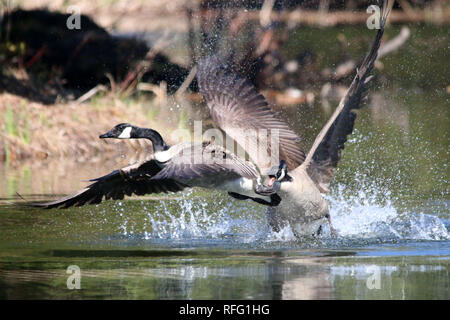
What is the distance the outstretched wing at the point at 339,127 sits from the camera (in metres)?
8.63

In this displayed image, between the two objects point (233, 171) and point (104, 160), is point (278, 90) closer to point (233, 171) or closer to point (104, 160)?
point (104, 160)

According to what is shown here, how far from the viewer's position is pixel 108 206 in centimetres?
1031

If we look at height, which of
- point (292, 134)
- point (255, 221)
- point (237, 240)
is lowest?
point (237, 240)

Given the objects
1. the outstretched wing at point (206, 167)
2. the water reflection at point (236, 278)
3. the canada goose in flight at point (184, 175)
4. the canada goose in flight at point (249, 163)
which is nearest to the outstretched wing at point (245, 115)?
the canada goose in flight at point (249, 163)

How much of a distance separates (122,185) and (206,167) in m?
1.79

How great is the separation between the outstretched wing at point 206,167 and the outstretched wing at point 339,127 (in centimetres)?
125

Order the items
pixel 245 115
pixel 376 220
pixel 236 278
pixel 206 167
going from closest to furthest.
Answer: pixel 236 278
pixel 206 167
pixel 376 220
pixel 245 115

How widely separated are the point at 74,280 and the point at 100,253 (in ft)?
3.92

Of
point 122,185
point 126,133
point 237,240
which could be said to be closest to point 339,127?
point 237,240

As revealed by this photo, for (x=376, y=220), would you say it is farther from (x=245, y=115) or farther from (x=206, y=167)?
(x=206, y=167)

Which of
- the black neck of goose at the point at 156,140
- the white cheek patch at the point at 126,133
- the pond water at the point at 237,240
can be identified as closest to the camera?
the pond water at the point at 237,240

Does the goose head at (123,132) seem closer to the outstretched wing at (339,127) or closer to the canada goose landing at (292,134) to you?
the canada goose landing at (292,134)

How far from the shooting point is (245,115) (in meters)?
9.78

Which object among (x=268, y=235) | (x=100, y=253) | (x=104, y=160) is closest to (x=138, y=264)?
(x=100, y=253)
